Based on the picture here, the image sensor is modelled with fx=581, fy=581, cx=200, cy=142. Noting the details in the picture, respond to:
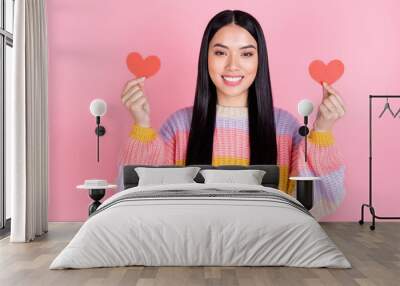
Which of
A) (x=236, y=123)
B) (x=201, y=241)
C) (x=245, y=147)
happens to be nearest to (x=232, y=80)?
(x=236, y=123)

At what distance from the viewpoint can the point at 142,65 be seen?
7141 mm

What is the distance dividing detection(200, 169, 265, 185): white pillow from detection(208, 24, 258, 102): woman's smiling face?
109 cm

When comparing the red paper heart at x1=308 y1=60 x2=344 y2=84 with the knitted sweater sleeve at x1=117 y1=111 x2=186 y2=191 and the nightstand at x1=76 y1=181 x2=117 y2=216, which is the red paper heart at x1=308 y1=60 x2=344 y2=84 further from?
the nightstand at x1=76 y1=181 x2=117 y2=216

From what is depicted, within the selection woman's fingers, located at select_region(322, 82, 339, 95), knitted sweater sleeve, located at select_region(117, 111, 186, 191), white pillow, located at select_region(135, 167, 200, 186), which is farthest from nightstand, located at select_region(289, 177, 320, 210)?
knitted sweater sleeve, located at select_region(117, 111, 186, 191)

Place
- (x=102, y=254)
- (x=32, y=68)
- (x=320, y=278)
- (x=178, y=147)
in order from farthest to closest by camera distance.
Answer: (x=178, y=147) → (x=32, y=68) → (x=102, y=254) → (x=320, y=278)

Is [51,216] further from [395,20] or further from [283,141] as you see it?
[395,20]

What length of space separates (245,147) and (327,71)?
54.6 inches

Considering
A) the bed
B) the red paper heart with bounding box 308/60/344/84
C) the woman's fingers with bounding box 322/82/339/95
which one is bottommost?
the bed

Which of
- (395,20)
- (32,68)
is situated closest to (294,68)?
(395,20)

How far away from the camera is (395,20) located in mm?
7133

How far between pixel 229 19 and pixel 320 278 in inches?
153

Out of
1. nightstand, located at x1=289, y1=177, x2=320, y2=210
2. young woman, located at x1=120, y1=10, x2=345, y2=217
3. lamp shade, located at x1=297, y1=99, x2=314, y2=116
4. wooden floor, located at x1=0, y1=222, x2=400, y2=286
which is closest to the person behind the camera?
wooden floor, located at x1=0, y1=222, x2=400, y2=286

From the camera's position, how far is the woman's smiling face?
6.98m

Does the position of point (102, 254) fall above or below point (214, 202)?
below
